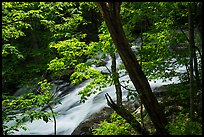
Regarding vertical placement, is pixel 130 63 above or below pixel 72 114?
above

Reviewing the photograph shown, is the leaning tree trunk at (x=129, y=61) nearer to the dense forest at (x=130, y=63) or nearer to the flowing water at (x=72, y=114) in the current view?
the dense forest at (x=130, y=63)

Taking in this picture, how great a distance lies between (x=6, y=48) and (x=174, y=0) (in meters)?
3.05

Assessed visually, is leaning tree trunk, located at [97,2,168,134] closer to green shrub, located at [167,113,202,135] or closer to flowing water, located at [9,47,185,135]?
green shrub, located at [167,113,202,135]

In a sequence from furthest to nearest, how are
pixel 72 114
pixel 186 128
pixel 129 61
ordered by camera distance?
pixel 72 114
pixel 129 61
pixel 186 128

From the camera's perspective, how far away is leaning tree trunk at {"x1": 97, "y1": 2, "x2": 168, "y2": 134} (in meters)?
4.35

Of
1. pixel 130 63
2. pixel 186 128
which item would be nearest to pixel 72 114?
pixel 130 63

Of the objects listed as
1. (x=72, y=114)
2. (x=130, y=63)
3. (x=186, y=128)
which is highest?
(x=130, y=63)

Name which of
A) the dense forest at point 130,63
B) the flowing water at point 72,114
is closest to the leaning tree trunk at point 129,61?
the dense forest at point 130,63

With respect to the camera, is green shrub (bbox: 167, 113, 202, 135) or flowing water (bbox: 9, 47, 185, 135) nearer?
green shrub (bbox: 167, 113, 202, 135)

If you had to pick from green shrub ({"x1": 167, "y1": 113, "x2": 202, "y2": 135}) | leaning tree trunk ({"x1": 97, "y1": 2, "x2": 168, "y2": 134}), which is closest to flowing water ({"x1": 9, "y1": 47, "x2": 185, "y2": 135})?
leaning tree trunk ({"x1": 97, "y1": 2, "x2": 168, "y2": 134})

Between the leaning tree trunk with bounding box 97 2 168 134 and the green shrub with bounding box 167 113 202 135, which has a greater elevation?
the leaning tree trunk with bounding box 97 2 168 134

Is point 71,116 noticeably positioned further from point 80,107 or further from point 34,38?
point 34,38

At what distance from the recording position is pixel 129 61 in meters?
4.60

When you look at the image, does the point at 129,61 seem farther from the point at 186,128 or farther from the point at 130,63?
the point at 186,128
